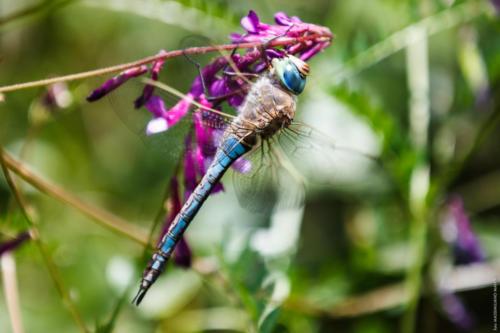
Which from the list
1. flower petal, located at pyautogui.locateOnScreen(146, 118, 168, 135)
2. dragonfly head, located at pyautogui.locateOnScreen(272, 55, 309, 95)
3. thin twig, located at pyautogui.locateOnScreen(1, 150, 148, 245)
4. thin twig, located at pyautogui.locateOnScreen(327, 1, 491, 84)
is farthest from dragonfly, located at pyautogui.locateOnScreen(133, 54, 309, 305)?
thin twig, located at pyautogui.locateOnScreen(327, 1, 491, 84)

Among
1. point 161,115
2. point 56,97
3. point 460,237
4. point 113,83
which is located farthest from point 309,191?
point 113,83

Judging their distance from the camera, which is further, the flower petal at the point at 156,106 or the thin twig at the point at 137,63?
the flower petal at the point at 156,106

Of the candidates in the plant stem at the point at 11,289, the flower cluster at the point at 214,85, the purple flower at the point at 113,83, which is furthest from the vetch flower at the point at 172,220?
the plant stem at the point at 11,289

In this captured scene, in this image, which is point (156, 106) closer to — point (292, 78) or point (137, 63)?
point (137, 63)

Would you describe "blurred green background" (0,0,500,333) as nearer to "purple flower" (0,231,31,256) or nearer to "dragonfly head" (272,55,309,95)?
"purple flower" (0,231,31,256)

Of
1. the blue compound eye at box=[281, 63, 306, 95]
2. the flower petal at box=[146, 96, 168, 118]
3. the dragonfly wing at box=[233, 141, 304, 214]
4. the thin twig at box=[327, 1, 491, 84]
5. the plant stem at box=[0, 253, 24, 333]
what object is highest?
the thin twig at box=[327, 1, 491, 84]

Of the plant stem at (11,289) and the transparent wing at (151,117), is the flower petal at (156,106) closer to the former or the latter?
the transparent wing at (151,117)
